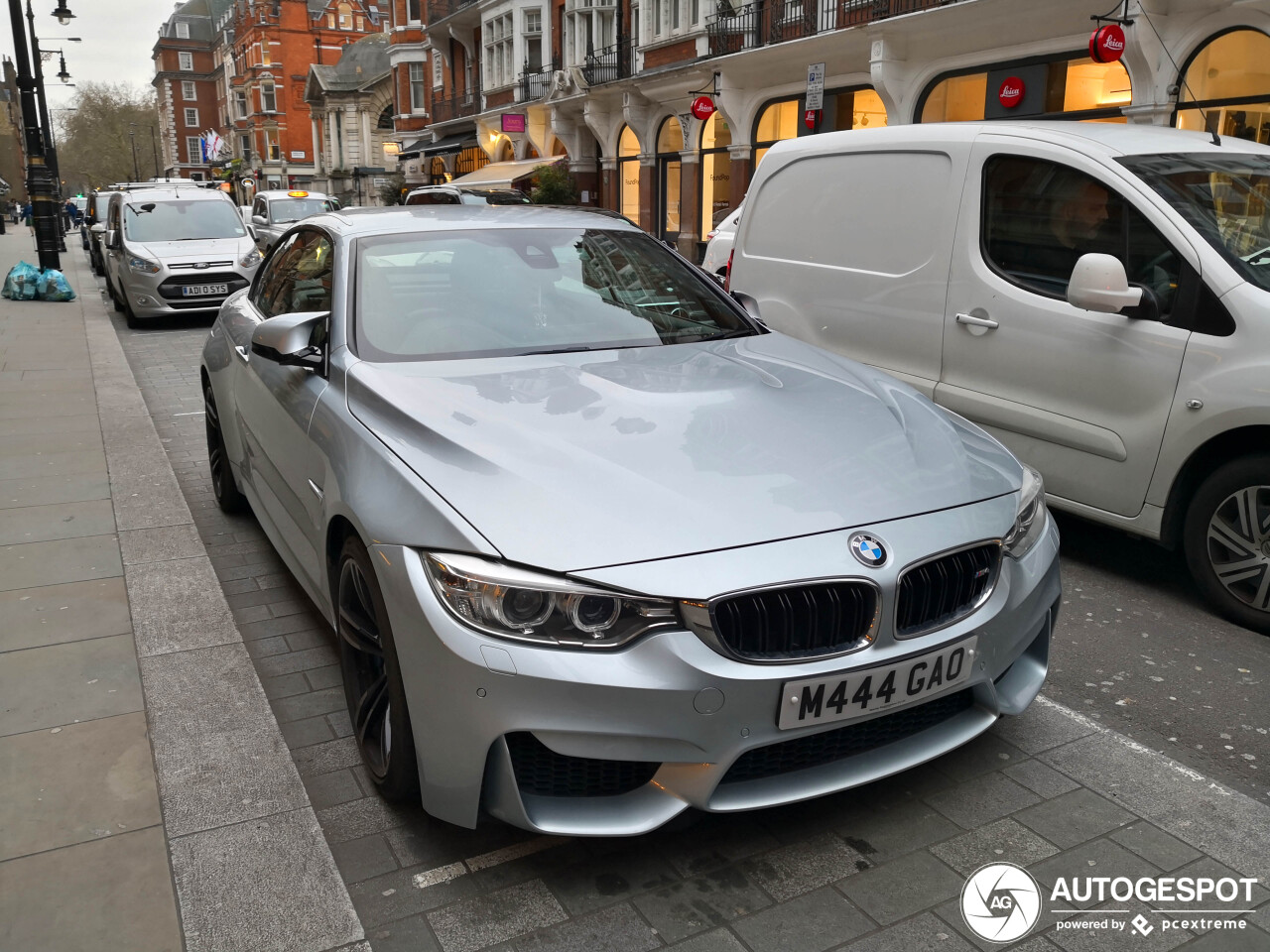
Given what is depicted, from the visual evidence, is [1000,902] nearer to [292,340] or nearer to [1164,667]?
[1164,667]

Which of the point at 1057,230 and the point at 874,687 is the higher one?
the point at 1057,230

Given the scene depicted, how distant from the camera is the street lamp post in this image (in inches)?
730

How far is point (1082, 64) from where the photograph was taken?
15.9 metres

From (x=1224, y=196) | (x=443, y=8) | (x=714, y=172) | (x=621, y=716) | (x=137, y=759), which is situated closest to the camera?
(x=621, y=716)

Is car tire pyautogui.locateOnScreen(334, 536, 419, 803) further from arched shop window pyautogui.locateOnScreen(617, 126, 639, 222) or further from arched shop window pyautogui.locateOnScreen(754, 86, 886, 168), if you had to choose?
arched shop window pyautogui.locateOnScreen(617, 126, 639, 222)

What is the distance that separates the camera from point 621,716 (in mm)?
2365

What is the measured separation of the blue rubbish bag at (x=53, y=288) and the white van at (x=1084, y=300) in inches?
606

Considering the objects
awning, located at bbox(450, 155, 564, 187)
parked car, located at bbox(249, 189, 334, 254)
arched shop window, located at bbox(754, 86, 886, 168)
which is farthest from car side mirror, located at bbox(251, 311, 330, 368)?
awning, located at bbox(450, 155, 564, 187)

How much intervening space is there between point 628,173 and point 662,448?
29796mm

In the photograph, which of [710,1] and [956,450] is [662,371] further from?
[710,1]

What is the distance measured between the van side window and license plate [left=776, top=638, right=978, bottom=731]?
253 centimetres

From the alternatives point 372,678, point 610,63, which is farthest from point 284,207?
point 372,678

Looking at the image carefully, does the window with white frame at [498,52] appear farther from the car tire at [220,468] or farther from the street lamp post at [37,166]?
the car tire at [220,468]

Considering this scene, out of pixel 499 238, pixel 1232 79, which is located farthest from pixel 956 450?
pixel 1232 79
